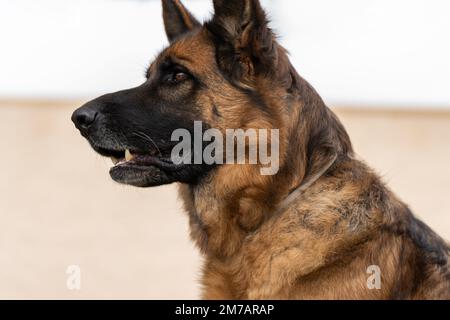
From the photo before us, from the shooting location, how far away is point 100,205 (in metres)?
18.0

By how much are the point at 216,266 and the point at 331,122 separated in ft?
4.16

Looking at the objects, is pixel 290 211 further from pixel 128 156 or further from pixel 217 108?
pixel 128 156

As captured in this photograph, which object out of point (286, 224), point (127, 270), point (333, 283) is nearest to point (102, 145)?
point (286, 224)

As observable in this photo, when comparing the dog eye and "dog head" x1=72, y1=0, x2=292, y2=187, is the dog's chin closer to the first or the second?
"dog head" x1=72, y1=0, x2=292, y2=187

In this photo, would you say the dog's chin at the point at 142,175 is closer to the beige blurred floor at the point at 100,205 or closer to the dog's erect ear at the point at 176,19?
the dog's erect ear at the point at 176,19

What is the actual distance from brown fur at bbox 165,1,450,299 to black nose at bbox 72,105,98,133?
28.1 inches

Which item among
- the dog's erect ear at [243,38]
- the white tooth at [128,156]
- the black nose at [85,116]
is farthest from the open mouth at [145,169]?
the dog's erect ear at [243,38]

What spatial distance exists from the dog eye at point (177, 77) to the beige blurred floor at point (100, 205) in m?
9.58

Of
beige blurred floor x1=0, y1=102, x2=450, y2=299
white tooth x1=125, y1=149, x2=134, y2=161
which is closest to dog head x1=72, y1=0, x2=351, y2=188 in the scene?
white tooth x1=125, y1=149, x2=134, y2=161

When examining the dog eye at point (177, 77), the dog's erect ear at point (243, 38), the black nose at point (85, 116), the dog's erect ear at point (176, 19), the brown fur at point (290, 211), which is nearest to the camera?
the brown fur at point (290, 211)

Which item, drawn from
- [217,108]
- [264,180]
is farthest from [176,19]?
[264,180]

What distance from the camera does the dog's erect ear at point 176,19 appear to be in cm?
575
